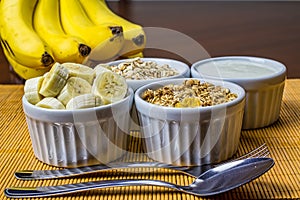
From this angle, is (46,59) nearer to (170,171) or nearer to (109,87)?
(109,87)

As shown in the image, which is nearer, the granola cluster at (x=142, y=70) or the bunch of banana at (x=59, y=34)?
the granola cluster at (x=142, y=70)

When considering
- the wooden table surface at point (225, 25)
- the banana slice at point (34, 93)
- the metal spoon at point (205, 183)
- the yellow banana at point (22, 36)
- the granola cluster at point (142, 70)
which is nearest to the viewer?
the metal spoon at point (205, 183)

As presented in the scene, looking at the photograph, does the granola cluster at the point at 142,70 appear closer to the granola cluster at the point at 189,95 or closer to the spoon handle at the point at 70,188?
the granola cluster at the point at 189,95

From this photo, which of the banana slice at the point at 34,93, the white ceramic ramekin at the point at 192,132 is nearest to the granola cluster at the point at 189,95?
the white ceramic ramekin at the point at 192,132

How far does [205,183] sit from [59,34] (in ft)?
1.55

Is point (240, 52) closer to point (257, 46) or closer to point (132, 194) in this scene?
point (257, 46)

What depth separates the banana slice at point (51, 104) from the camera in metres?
0.66

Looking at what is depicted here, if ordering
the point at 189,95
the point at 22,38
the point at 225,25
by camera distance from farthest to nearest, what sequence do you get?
the point at 225,25 < the point at 22,38 < the point at 189,95

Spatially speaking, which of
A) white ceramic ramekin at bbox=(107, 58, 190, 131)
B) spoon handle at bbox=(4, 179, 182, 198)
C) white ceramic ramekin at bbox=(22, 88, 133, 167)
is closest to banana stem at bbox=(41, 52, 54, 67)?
white ceramic ramekin at bbox=(107, 58, 190, 131)

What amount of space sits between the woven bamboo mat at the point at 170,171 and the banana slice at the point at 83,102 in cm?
8

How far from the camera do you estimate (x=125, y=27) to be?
100 centimetres

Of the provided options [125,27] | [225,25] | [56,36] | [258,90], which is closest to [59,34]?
[56,36]

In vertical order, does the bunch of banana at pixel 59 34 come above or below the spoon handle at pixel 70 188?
below

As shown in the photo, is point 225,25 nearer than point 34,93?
No
